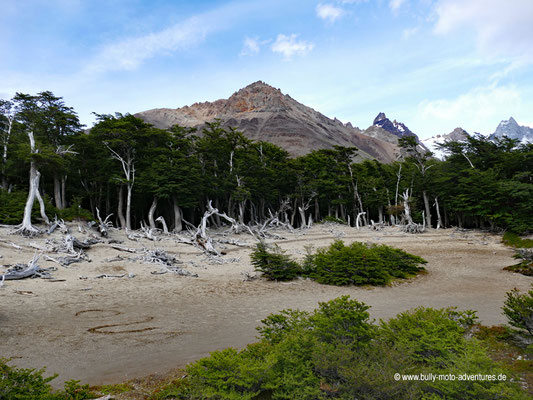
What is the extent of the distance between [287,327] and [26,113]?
1600 inches

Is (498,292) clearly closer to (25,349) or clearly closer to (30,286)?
(25,349)

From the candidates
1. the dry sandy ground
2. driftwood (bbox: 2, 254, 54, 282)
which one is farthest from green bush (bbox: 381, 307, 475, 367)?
driftwood (bbox: 2, 254, 54, 282)

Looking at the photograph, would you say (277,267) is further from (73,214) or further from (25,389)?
(73,214)

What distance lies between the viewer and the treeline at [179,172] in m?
30.3

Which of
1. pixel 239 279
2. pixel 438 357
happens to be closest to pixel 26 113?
pixel 239 279

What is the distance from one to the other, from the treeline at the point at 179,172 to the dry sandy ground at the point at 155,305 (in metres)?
14.9

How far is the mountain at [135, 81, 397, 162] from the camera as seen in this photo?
131m

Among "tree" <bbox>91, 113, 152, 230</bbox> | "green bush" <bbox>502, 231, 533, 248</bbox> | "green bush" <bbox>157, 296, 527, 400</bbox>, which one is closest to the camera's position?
"green bush" <bbox>157, 296, 527, 400</bbox>

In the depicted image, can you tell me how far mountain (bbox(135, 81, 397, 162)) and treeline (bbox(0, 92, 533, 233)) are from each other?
73.8 metres

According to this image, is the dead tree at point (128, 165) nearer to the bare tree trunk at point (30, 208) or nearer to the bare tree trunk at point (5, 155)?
the bare tree trunk at point (30, 208)

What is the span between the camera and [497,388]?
3018mm

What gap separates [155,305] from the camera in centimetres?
1007

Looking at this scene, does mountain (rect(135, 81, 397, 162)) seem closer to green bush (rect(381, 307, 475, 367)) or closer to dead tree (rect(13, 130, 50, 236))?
dead tree (rect(13, 130, 50, 236))

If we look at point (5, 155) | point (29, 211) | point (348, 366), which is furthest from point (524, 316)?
point (5, 155)
